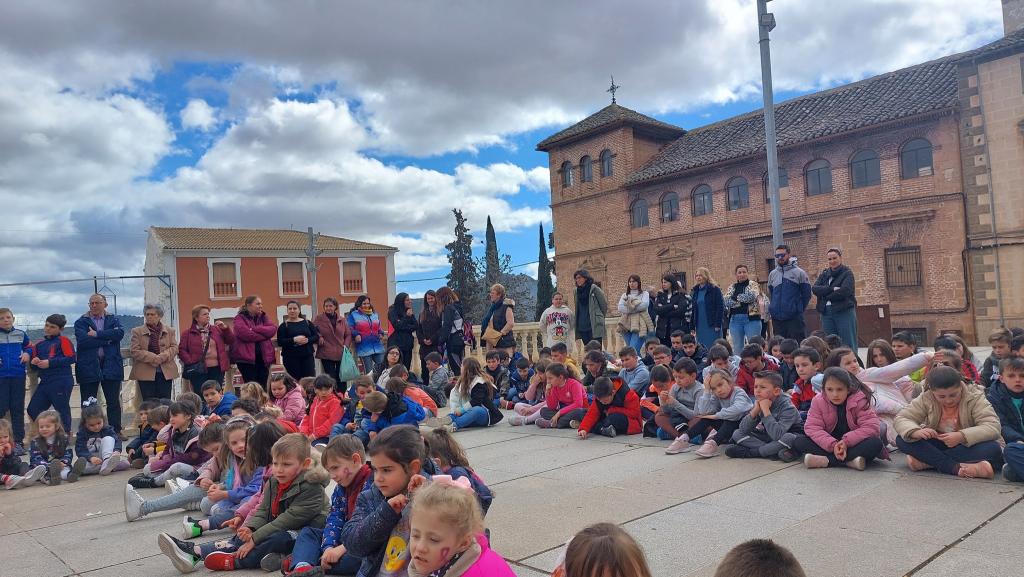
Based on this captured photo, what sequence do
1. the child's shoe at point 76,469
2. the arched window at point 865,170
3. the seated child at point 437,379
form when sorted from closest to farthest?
the child's shoe at point 76,469, the seated child at point 437,379, the arched window at point 865,170

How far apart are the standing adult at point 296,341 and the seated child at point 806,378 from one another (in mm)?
6500

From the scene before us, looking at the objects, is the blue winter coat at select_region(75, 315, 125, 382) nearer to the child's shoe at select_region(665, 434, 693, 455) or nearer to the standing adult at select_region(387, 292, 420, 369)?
the standing adult at select_region(387, 292, 420, 369)

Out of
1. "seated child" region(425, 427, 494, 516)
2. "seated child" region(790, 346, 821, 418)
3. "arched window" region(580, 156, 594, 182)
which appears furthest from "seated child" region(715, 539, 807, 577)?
"arched window" region(580, 156, 594, 182)

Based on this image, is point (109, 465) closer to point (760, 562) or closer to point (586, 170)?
point (760, 562)

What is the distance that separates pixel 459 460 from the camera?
374cm

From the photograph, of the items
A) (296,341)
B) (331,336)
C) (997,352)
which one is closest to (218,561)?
(296,341)

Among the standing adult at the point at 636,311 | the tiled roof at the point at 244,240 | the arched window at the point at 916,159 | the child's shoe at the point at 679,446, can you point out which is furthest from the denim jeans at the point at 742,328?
the tiled roof at the point at 244,240

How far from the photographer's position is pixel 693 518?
14.2 ft

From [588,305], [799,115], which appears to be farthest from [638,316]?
[799,115]

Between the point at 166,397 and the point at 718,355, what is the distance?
689cm

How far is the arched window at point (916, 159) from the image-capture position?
23094 millimetres

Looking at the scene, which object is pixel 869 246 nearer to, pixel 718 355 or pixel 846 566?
pixel 718 355

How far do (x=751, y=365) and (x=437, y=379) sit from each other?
17.1 ft

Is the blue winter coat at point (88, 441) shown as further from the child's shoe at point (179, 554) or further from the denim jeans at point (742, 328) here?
the denim jeans at point (742, 328)
